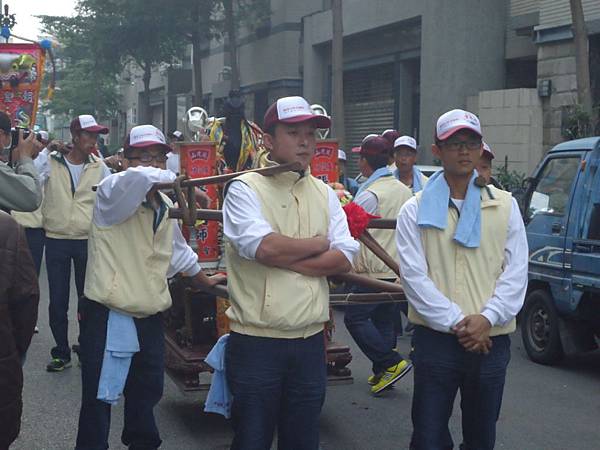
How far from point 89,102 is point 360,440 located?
37.9m

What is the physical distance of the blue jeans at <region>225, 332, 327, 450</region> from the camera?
12.2 feet

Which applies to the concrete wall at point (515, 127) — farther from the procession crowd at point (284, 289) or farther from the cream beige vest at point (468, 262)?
the cream beige vest at point (468, 262)

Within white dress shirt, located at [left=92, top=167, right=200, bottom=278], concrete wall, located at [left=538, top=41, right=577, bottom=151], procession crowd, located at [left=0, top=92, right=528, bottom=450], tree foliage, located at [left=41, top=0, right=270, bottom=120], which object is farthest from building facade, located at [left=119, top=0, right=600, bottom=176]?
white dress shirt, located at [left=92, top=167, right=200, bottom=278]

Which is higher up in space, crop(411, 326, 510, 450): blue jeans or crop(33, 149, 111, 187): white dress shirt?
crop(33, 149, 111, 187): white dress shirt

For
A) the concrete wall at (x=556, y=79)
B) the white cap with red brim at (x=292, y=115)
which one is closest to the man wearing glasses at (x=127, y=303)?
the white cap with red brim at (x=292, y=115)

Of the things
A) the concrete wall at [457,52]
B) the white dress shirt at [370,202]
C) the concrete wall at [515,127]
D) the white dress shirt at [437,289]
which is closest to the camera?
the white dress shirt at [437,289]

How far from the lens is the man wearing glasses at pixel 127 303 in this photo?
4.39 meters

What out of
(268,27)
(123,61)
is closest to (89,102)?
(123,61)

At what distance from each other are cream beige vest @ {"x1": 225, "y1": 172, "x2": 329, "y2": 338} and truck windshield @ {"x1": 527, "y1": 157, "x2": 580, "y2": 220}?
180 inches

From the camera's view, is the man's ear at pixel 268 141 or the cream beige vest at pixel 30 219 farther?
the cream beige vest at pixel 30 219

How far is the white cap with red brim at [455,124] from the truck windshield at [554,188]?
161 inches

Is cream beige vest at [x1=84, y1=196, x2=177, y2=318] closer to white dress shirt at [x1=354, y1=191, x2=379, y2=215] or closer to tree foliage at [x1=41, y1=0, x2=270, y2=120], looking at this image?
white dress shirt at [x1=354, y1=191, x2=379, y2=215]

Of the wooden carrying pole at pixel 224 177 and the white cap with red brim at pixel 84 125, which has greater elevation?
the white cap with red brim at pixel 84 125

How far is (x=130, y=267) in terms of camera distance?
4516 mm
